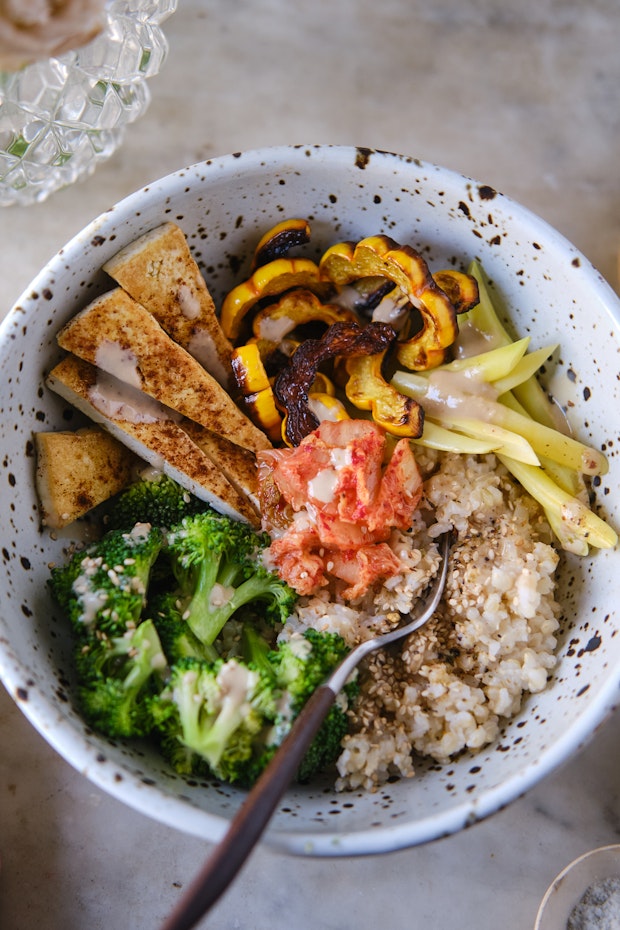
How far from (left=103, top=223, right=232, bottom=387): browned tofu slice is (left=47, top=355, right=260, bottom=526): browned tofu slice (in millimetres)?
166

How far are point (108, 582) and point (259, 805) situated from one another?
0.55m

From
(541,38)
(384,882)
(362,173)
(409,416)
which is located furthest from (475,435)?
(541,38)

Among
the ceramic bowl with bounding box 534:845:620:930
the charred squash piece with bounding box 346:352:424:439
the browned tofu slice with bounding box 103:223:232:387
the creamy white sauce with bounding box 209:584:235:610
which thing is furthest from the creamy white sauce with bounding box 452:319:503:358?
the ceramic bowl with bounding box 534:845:620:930

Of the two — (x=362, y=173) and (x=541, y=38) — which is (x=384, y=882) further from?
(x=541, y=38)

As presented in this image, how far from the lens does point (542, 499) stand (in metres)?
1.81

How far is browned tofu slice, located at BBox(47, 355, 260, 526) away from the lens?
174 centimetres

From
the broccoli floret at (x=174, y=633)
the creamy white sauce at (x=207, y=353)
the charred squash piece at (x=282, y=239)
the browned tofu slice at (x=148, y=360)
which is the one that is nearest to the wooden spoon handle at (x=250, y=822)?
the broccoli floret at (x=174, y=633)

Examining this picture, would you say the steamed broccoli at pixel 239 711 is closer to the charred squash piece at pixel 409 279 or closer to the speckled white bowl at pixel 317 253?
the speckled white bowl at pixel 317 253

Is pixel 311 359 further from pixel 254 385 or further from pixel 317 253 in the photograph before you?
pixel 317 253

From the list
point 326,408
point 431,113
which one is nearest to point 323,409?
point 326,408

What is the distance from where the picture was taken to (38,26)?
1.18 m

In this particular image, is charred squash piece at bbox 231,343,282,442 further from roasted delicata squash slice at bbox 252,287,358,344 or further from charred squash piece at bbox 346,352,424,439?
charred squash piece at bbox 346,352,424,439

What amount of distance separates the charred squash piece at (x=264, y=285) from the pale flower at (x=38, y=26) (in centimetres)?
73

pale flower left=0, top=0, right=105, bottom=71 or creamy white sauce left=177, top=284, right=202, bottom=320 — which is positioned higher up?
pale flower left=0, top=0, right=105, bottom=71
